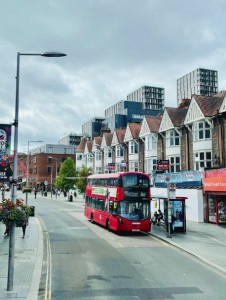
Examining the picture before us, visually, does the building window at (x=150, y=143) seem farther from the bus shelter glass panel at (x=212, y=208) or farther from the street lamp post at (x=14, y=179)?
the street lamp post at (x=14, y=179)

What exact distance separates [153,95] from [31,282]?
537ft

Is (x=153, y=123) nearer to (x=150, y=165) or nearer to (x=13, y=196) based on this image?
(x=150, y=165)

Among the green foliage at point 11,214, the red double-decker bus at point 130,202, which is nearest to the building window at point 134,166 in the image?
the red double-decker bus at point 130,202

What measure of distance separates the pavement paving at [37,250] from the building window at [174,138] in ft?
44.6

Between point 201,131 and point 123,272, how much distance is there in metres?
26.5

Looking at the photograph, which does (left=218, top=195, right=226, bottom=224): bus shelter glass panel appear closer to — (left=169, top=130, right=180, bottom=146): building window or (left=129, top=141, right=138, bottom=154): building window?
(left=169, top=130, right=180, bottom=146): building window

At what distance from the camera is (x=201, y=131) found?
125 feet

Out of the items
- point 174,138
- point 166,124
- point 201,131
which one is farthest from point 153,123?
point 201,131

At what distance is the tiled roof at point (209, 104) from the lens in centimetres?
3671

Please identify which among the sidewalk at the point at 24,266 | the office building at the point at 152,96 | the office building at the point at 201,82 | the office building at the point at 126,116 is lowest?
the sidewalk at the point at 24,266

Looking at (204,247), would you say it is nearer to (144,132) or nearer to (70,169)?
(144,132)

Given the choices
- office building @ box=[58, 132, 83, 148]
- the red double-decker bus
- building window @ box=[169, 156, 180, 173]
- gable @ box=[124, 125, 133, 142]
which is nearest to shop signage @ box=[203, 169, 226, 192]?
the red double-decker bus

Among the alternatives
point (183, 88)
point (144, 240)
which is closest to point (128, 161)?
point (144, 240)

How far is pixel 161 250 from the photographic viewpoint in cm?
1945
